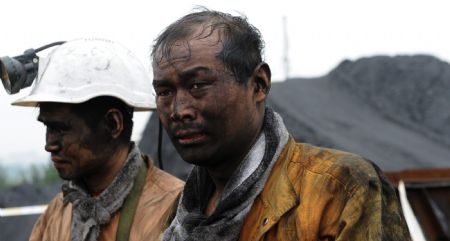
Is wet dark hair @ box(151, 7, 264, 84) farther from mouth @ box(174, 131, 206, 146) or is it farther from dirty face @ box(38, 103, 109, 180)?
dirty face @ box(38, 103, 109, 180)

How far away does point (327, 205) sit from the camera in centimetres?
230

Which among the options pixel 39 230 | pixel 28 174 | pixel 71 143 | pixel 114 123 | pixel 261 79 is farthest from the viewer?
pixel 28 174

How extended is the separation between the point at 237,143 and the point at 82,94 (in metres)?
1.55

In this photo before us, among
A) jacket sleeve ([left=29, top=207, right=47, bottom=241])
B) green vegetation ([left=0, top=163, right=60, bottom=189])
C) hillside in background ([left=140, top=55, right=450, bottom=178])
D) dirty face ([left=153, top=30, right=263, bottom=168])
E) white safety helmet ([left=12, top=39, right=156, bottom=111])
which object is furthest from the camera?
green vegetation ([left=0, top=163, right=60, bottom=189])

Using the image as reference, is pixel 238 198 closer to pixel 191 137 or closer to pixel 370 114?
pixel 191 137

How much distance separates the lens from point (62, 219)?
4031 mm

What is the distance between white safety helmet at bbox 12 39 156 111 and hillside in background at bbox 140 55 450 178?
733 centimetres

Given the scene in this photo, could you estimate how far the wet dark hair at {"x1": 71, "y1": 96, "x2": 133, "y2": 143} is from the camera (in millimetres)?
3785

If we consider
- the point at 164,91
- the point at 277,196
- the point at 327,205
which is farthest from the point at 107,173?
the point at 327,205

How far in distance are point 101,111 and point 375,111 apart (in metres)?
11.2

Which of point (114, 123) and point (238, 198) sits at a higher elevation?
point (238, 198)

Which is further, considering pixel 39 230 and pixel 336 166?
pixel 39 230

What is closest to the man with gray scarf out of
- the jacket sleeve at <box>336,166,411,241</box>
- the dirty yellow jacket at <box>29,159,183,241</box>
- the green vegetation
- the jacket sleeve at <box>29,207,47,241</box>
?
the jacket sleeve at <box>336,166,411,241</box>

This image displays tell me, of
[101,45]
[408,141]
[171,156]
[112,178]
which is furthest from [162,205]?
[408,141]
